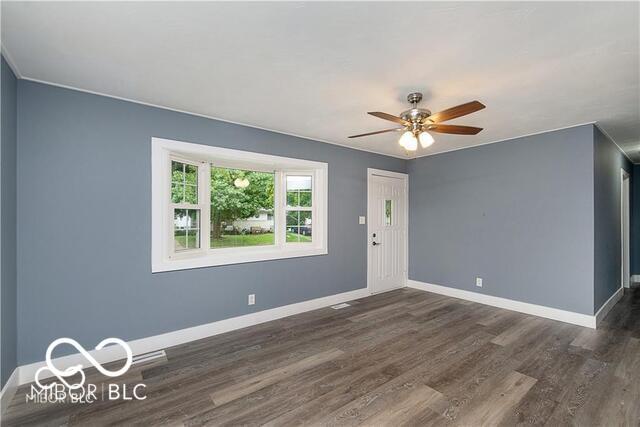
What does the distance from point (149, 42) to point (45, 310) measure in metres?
2.34

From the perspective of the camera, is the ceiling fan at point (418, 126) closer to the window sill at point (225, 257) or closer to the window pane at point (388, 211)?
the window sill at point (225, 257)

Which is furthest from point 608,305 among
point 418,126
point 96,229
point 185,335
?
point 96,229

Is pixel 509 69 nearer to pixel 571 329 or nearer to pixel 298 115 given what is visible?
pixel 298 115

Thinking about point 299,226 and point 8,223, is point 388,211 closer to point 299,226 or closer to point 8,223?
point 299,226

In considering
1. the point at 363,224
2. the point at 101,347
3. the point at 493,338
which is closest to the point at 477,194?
the point at 363,224

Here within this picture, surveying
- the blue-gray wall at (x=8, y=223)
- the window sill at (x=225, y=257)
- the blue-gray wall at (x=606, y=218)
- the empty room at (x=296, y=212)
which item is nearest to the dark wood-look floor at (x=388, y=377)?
the empty room at (x=296, y=212)

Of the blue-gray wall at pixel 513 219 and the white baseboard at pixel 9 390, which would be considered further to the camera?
the blue-gray wall at pixel 513 219

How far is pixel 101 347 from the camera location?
8.60ft

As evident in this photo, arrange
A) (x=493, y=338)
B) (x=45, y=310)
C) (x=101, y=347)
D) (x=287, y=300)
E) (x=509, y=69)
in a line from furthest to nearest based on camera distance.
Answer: (x=287, y=300)
(x=493, y=338)
(x=101, y=347)
(x=45, y=310)
(x=509, y=69)

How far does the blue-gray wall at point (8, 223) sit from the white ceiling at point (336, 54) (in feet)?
0.91

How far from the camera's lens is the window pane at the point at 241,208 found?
3742 millimetres

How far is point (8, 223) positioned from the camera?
84.0 inches

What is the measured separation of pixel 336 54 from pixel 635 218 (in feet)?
24.2

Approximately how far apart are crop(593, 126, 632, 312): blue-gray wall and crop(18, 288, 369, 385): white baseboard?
3.36 metres
